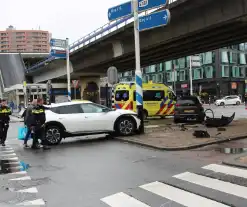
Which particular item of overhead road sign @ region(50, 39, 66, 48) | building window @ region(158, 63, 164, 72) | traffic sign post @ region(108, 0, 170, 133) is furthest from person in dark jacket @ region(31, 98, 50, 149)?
building window @ region(158, 63, 164, 72)

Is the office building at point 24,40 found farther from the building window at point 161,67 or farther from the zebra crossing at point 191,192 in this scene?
the zebra crossing at point 191,192

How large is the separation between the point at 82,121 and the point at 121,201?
759 centimetres

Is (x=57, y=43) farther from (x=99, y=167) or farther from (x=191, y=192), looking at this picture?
(x=191, y=192)

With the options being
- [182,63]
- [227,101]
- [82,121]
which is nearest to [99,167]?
[82,121]

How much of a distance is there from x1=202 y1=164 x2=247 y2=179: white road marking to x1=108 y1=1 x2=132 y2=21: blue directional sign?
342 inches

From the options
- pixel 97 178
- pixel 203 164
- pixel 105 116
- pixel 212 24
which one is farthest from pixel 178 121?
pixel 97 178

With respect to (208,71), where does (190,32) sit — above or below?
below

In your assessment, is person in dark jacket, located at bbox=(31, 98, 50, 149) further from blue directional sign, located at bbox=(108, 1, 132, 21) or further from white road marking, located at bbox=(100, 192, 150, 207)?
Result: white road marking, located at bbox=(100, 192, 150, 207)

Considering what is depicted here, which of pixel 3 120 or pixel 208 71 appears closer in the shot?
pixel 3 120

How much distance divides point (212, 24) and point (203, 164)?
427 inches

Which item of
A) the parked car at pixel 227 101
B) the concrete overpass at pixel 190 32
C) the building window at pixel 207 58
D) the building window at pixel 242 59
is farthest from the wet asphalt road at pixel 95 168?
the building window at pixel 242 59

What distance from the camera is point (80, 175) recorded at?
291 inches

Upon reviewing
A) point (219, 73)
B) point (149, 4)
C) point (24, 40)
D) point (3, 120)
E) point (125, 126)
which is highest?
point (24, 40)

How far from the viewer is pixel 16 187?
260 inches
